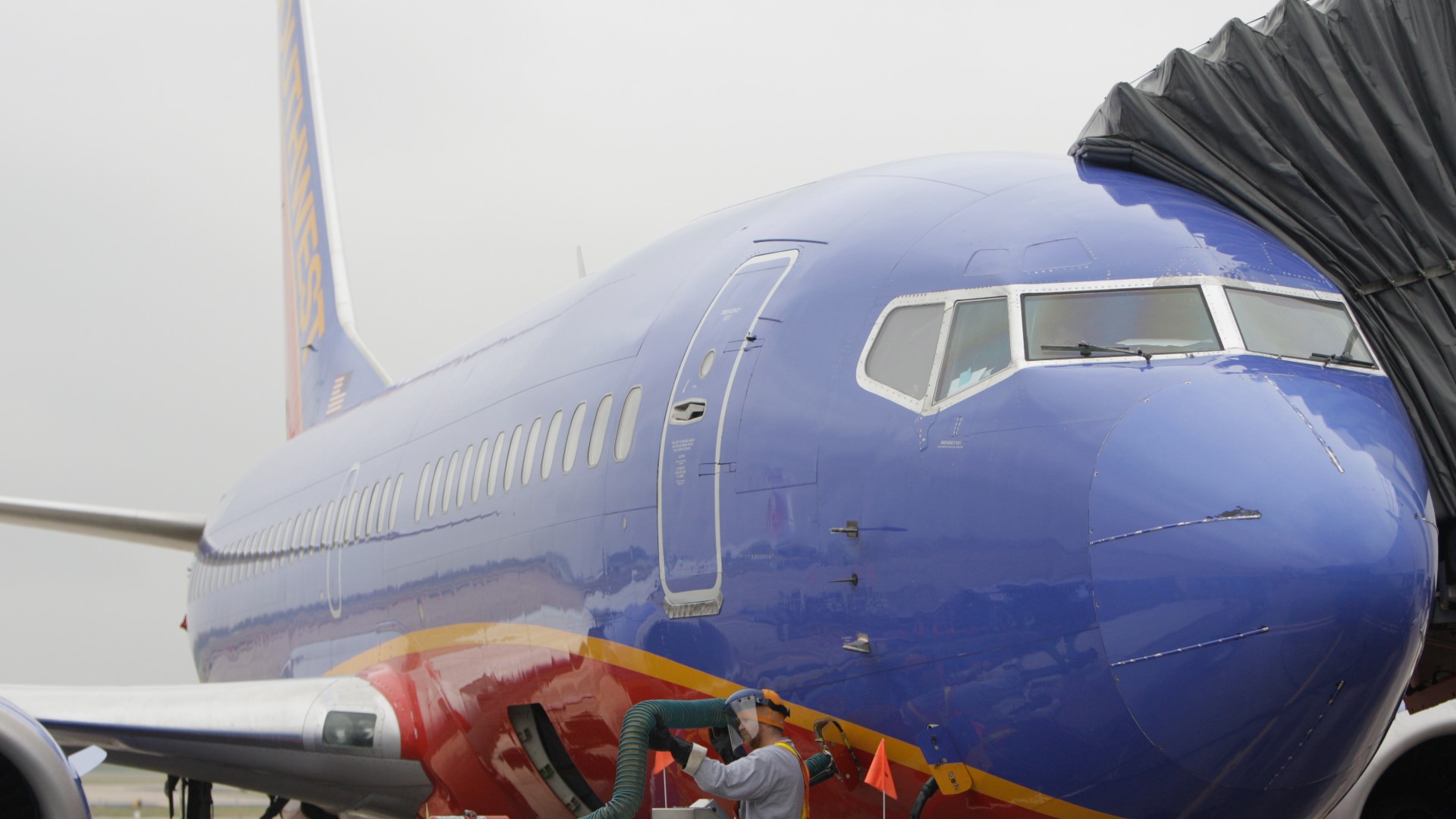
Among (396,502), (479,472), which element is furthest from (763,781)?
(396,502)

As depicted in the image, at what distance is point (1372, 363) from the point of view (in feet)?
16.5

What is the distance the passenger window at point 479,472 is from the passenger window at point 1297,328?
4.73 m

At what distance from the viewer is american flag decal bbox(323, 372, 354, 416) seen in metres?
15.5

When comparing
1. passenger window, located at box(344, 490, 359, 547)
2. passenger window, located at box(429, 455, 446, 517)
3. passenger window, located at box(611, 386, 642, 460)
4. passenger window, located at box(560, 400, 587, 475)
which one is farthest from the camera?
passenger window, located at box(344, 490, 359, 547)

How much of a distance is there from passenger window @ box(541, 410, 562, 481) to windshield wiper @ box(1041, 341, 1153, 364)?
3.26 m

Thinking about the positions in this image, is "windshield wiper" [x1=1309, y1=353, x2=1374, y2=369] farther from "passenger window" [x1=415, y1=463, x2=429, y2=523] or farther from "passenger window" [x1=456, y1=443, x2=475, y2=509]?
"passenger window" [x1=415, y1=463, x2=429, y2=523]

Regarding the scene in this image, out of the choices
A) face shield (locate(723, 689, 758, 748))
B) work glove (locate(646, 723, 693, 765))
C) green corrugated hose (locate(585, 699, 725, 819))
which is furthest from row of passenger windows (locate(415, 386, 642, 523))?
work glove (locate(646, 723, 693, 765))

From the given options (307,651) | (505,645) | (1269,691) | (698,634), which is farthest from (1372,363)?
(307,651)

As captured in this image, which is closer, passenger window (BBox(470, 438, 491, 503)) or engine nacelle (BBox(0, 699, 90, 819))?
engine nacelle (BBox(0, 699, 90, 819))

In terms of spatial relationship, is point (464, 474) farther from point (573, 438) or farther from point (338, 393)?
point (338, 393)

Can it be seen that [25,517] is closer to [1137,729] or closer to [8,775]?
[8,775]

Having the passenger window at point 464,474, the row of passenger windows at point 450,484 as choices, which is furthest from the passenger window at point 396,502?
the passenger window at point 464,474

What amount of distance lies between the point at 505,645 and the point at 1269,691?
4449mm

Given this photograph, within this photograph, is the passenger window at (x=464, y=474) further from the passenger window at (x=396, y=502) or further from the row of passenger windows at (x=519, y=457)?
the passenger window at (x=396, y=502)
